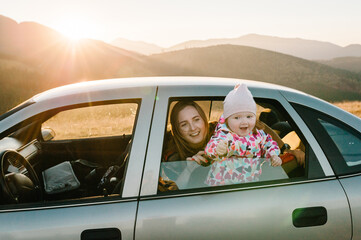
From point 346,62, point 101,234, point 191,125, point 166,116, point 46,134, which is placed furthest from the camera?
point 346,62

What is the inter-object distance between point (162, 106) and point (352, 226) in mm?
1231

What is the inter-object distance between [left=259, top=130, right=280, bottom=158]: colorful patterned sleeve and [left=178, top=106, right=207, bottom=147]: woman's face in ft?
1.35

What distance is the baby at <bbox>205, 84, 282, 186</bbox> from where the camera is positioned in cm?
212

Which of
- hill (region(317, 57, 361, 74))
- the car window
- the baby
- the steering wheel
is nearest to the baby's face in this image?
the baby

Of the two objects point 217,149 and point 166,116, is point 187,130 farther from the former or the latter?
point 166,116

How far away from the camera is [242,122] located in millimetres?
2285

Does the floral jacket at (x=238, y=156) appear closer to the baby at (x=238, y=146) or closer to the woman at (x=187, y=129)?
the baby at (x=238, y=146)

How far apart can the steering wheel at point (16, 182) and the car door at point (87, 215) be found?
0.40 feet

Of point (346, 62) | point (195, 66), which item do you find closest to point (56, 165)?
point (195, 66)

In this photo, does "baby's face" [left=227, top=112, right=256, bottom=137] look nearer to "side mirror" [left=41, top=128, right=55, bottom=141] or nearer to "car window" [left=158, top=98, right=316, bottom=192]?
"car window" [left=158, top=98, right=316, bottom=192]

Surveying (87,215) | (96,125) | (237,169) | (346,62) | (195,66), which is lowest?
(87,215)

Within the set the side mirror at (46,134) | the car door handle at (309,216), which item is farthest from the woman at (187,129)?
the side mirror at (46,134)

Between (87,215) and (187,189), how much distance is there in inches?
21.5

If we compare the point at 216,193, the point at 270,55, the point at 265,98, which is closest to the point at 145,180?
the point at 216,193
